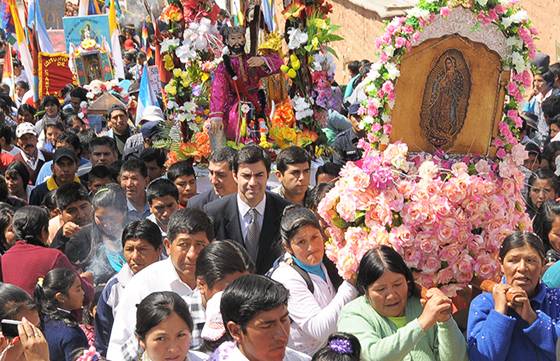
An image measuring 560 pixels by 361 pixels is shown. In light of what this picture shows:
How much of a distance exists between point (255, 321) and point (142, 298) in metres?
1.46

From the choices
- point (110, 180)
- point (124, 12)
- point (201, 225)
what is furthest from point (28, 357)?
point (124, 12)

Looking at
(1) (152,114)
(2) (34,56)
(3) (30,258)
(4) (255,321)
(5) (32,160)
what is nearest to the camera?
(4) (255,321)

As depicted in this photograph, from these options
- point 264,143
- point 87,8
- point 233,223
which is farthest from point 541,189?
point 87,8

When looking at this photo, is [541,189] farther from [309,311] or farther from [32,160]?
[32,160]

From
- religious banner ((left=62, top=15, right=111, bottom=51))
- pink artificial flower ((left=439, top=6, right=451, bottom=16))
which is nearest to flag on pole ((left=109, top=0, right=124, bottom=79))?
religious banner ((left=62, top=15, right=111, bottom=51))

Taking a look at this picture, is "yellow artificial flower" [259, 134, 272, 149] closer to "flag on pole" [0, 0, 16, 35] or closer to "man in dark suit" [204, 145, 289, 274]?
"man in dark suit" [204, 145, 289, 274]

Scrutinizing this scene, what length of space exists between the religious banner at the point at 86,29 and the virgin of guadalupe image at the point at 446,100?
1099 cm

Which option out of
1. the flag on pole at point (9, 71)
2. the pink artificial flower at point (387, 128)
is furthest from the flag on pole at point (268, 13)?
A: the flag on pole at point (9, 71)

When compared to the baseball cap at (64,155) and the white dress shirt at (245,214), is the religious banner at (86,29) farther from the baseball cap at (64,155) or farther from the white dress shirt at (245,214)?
the white dress shirt at (245,214)

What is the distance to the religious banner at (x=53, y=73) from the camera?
1667cm

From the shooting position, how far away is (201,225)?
6.00 meters

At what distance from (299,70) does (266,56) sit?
0.32 m

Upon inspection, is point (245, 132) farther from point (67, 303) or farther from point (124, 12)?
point (124, 12)

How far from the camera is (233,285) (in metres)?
4.45
